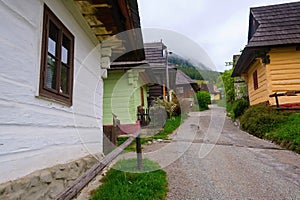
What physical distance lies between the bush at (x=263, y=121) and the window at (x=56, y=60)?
671 centimetres

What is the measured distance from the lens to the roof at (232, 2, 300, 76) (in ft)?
28.2

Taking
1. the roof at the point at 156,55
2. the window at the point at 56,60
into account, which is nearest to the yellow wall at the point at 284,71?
the roof at the point at 156,55

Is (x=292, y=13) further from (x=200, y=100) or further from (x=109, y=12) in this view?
(x=200, y=100)

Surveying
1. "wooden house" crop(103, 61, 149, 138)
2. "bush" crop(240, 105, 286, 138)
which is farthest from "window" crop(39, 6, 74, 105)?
"bush" crop(240, 105, 286, 138)

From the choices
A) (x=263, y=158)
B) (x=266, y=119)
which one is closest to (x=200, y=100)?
(x=266, y=119)

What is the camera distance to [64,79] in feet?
10.2

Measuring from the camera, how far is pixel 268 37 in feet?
29.1

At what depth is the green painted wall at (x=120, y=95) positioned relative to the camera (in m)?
8.47

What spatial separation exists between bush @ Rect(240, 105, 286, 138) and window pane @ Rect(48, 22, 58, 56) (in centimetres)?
704

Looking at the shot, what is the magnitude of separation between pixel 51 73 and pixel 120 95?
19.1 feet

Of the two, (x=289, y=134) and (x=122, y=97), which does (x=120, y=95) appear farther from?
(x=289, y=134)

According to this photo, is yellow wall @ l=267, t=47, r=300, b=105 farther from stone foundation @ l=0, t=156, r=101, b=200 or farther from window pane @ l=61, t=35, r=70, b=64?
stone foundation @ l=0, t=156, r=101, b=200

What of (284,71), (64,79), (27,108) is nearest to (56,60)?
(64,79)

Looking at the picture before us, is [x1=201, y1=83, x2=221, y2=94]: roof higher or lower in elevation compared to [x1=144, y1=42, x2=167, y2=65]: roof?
higher
